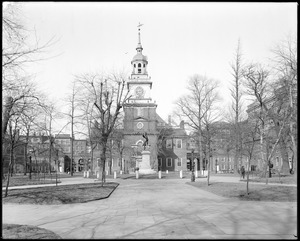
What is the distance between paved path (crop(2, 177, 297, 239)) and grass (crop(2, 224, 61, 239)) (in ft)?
1.25

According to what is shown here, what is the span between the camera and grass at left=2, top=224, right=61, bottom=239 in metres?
6.97

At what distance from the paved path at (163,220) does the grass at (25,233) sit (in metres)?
0.38

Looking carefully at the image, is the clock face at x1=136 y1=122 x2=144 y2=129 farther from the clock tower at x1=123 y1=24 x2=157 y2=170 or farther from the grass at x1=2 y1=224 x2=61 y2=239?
the grass at x1=2 y1=224 x2=61 y2=239

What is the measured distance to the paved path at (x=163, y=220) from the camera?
752 centimetres

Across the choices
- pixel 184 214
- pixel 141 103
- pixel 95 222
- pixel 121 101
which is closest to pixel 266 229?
pixel 184 214

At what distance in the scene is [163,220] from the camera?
923 centimetres

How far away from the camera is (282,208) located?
1152 centimetres

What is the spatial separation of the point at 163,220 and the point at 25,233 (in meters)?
3.92

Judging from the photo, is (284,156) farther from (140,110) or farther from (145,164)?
(140,110)

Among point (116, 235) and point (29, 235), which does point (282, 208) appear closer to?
point (116, 235)

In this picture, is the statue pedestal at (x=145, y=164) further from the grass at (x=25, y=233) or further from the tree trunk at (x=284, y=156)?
the grass at (x=25, y=233)

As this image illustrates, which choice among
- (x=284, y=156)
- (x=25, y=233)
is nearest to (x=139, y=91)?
(x=284, y=156)

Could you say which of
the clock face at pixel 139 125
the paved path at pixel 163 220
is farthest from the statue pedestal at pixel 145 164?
the paved path at pixel 163 220

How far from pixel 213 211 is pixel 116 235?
4692 mm
